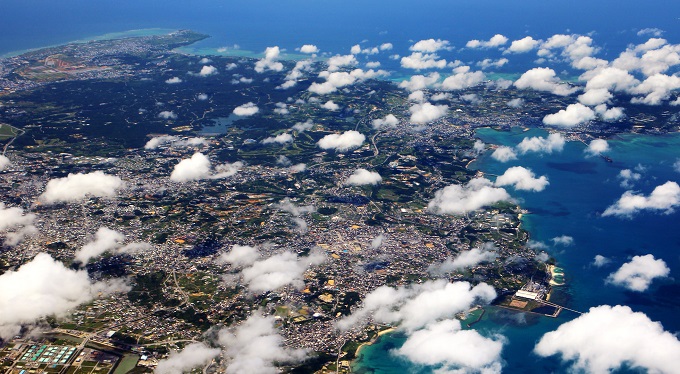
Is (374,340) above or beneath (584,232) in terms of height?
beneath

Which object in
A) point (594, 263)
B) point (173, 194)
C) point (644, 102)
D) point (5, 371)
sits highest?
point (644, 102)

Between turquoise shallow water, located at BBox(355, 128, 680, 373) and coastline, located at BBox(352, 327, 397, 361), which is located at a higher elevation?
turquoise shallow water, located at BBox(355, 128, 680, 373)

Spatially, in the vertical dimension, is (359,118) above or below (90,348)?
above

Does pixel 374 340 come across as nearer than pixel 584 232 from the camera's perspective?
Yes

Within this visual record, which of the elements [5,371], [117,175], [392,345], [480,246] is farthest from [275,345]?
[117,175]

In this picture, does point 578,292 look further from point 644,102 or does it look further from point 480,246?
point 644,102

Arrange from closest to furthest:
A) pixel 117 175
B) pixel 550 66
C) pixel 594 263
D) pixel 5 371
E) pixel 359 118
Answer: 1. pixel 5 371
2. pixel 594 263
3. pixel 117 175
4. pixel 359 118
5. pixel 550 66

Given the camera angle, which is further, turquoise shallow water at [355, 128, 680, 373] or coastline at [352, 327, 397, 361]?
turquoise shallow water at [355, 128, 680, 373]

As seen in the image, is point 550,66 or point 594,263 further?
point 550,66
